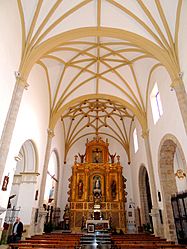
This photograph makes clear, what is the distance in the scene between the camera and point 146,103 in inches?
528

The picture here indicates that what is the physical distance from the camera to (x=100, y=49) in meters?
12.3

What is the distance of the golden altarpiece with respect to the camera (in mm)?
16609

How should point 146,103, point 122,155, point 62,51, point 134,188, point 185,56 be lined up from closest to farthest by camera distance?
1. point 185,56
2. point 62,51
3. point 146,103
4. point 134,188
5. point 122,155

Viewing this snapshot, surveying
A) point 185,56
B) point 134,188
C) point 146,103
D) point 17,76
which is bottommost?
point 134,188

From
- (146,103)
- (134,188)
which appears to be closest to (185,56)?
(146,103)

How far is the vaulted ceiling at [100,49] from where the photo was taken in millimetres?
8836

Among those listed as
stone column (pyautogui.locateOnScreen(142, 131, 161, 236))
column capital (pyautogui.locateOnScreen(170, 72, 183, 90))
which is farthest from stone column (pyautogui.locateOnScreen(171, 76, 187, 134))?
stone column (pyautogui.locateOnScreen(142, 131, 161, 236))

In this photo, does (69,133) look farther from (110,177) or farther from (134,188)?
(134,188)

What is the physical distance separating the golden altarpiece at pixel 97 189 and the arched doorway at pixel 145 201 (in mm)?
2673

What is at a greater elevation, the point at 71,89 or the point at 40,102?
the point at 71,89

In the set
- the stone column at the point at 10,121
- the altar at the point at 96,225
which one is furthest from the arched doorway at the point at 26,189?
the altar at the point at 96,225

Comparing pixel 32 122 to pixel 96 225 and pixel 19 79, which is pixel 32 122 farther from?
pixel 96 225

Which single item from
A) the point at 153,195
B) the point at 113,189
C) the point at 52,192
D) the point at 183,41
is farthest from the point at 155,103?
the point at 52,192

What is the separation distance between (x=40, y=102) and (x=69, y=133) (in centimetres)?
861
